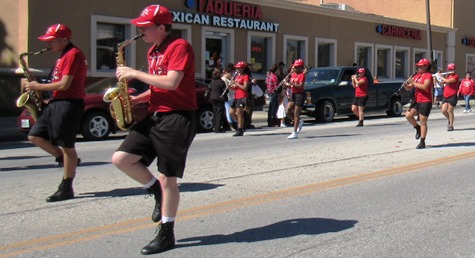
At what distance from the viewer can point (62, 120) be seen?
259 inches

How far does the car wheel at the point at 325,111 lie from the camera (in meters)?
19.3

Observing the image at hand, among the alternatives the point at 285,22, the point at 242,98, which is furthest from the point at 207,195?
the point at 285,22

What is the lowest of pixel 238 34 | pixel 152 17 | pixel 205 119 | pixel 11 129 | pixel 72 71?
pixel 11 129

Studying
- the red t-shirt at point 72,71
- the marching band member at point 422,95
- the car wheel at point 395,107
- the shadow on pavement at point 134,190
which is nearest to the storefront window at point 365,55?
the car wheel at point 395,107

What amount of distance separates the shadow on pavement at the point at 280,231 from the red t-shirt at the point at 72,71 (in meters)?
2.41

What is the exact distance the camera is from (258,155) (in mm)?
10766

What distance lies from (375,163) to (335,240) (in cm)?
458

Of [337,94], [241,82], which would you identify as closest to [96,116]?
[241,82]

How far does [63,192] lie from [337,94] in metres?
14.1

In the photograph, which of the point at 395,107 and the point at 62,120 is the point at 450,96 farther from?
the point at 62,120

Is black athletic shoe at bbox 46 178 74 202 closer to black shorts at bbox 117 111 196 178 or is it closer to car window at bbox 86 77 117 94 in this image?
black shorts at bbox 117 111 196 178

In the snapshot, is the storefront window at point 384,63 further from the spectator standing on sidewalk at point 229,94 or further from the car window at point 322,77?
the spectator standing on sidewalk at point 229,94

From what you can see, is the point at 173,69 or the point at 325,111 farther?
the point at 325,111

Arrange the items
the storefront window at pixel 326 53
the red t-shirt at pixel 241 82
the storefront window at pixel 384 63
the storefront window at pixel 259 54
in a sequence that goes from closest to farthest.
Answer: the red t-shirt at pixel 241 82 < the storefront window at pixel 259 54 < the storefront window at pixel 326 53 < the storefront window at pixel 384 63
